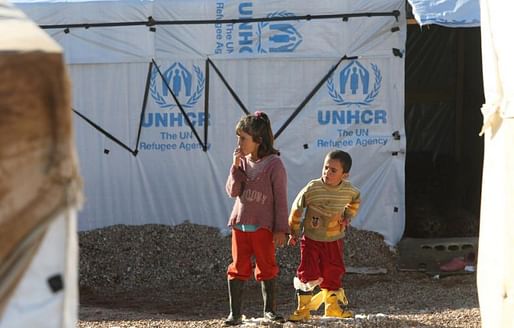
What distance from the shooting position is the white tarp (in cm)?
971

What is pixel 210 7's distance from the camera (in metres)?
9.73

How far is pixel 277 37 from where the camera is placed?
9719 millimetres

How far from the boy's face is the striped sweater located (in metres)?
0.03

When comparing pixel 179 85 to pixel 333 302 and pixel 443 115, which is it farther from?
pixel 443 115

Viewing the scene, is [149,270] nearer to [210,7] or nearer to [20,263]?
[210,7]

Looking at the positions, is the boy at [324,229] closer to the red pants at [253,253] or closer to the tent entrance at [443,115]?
the red pants at [253,253]

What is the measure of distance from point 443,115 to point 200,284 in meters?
5.48

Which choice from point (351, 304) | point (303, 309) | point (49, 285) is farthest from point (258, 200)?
point (49, 285)

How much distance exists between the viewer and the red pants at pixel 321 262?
20.3 feet

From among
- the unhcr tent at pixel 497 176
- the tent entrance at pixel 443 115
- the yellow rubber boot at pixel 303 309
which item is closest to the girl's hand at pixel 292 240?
the yellow rubber boot at pixel 303 309

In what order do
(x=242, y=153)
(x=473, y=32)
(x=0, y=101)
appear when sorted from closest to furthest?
(x=0, y=101) < (x=242, y=153) < (x=473, y=32)

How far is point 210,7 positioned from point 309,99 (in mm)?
1468

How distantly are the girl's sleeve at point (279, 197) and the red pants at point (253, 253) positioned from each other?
96 mm

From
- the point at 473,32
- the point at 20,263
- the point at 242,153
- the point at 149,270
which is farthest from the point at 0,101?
the point at 473,32
